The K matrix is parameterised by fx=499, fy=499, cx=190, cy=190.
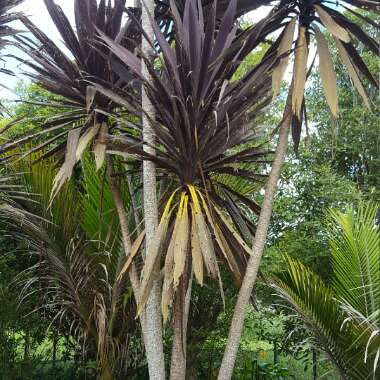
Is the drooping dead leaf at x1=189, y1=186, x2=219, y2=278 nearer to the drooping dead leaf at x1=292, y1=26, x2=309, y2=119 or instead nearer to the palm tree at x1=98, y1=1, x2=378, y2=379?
the palm tree at x1=98, y1=1, x2=378, y2=379

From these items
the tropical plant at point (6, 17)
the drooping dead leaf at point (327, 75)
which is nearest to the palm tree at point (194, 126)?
the drooping dead leaf at point (327, 75)

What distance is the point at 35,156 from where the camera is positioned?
3.73 metres

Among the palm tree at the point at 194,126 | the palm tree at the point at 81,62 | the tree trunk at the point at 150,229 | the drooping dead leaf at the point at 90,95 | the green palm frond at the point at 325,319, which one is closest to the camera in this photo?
the palm tree at the point at 194,126

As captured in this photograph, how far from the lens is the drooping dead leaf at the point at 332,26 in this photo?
7.90ft

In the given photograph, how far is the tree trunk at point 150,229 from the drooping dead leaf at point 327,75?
0.89 meters

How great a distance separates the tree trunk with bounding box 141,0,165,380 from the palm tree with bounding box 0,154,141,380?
2.36ft

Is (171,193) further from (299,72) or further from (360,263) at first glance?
(360,263)

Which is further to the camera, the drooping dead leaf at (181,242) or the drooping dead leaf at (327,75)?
the drooping dead leaf at (327,75)

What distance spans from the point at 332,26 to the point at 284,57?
274 mm

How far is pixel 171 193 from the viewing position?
2.71 metres

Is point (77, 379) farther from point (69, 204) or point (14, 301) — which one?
point (69, 204)

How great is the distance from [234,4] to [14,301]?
9.03ft

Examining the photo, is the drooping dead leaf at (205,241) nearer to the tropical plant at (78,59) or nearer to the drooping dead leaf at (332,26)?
the tropical plant at (78,59)

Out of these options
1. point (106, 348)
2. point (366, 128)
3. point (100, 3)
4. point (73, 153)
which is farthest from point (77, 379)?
point (366, 128)
